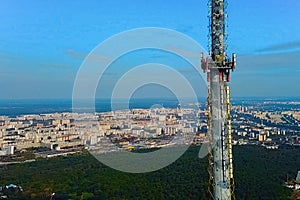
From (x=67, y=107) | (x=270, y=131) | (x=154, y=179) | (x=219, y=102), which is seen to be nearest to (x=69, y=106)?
(x=67, y=107)

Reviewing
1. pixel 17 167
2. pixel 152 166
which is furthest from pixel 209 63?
pixel 17 167

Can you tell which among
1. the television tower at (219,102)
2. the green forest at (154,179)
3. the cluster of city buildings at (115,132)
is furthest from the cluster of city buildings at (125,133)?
the television tower at (219,102)

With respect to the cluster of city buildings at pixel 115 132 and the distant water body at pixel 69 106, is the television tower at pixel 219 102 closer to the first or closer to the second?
the distant water body at pixel 69 106

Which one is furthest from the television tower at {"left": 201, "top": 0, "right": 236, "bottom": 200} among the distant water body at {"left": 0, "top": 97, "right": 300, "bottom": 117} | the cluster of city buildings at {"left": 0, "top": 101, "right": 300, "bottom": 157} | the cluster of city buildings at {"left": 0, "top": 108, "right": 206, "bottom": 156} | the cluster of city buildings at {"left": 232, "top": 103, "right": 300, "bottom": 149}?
the cluster of city buildings at {"left": 232, "top": 103, "right": 300, "bottom": 149}

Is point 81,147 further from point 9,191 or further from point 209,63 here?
point 209,63

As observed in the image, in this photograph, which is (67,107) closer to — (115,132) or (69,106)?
(69,106)

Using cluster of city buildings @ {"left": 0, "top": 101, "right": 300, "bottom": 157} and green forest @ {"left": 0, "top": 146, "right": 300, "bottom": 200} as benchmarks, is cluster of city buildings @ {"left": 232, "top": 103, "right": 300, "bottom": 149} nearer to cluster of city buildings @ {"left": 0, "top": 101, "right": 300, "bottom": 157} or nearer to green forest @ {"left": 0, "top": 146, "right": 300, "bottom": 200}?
cluster of city buildings @ {"left": 0, "top": 101, "right": 300, "bottom": 157}
